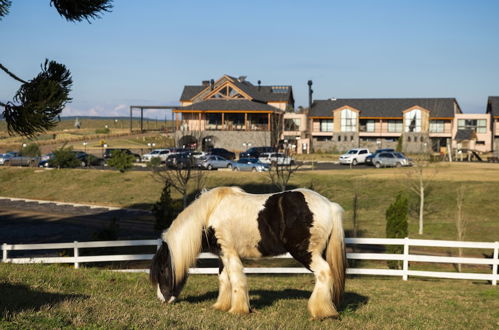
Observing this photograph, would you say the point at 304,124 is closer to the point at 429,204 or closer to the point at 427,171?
the point at 427,171

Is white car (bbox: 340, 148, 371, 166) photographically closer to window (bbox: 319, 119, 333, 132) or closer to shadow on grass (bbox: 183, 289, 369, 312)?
window (bbox: 319, 119, 333, 132)

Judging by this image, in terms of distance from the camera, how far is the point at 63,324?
645 cm

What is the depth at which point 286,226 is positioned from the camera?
8594 millimetres

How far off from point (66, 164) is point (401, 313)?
48.1m

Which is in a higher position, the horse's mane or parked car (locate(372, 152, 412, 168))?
the horse's mane

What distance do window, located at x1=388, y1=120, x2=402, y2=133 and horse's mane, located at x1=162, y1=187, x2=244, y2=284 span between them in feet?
252

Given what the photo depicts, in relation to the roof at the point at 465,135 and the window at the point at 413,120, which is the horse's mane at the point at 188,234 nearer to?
the roof at the point at 465,135

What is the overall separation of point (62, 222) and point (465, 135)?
60.2 metres

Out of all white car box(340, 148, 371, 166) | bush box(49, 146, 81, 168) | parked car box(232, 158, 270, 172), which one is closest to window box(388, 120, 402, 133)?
white car box(340, 148, 371, 166)

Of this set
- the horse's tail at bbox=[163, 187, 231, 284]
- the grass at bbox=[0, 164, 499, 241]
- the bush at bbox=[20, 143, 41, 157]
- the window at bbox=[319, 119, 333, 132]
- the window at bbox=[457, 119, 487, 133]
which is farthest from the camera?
the window at bbox=[319, 119, 333, 132]

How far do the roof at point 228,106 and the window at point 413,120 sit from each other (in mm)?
18424

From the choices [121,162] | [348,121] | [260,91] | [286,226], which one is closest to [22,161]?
[121,162]

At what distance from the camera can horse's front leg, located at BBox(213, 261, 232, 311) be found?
8898mm

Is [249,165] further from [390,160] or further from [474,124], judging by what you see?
[474,124]
